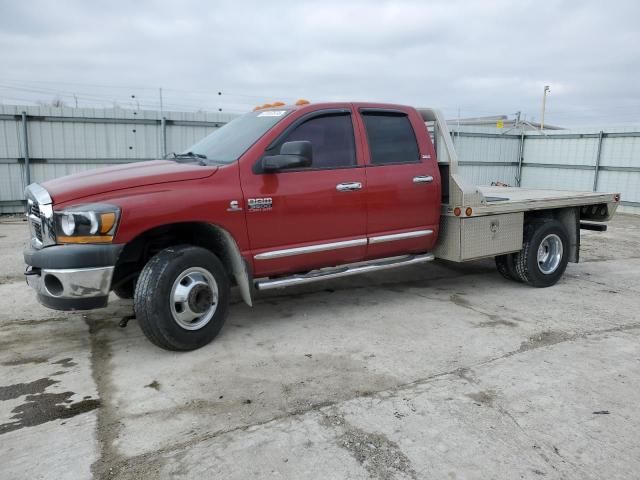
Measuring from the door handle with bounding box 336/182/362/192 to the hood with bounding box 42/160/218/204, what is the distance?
114cm

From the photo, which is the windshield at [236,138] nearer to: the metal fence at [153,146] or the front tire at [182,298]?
the front tire at [182,298]

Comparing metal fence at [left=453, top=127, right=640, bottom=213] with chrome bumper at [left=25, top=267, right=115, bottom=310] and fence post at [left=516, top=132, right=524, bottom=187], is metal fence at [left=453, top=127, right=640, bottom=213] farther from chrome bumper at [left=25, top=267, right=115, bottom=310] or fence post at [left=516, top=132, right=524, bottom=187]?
chrome bumper at [left=25, top=267, right=115, bottom=310]

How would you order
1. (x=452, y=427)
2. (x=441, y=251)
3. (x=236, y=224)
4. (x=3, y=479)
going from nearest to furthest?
1. (x=3, y=479)
2. (x=452, y=427)
3. (x=236, y=224)
4. (x=441, y=251)

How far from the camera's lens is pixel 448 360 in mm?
3945

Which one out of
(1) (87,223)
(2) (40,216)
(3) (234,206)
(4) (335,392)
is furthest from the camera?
(3) (234,206)

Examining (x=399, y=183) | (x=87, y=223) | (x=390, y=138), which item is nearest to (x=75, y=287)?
(x=87, y=223)

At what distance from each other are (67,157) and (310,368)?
37.8 ft

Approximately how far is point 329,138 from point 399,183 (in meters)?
0.83

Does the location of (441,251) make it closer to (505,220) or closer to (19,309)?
(505,220)

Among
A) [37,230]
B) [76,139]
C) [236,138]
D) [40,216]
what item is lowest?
[37,230]

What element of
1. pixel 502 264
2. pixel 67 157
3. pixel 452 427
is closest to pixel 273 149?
pixel 452 427

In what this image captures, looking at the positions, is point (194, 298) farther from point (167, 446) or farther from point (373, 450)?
point (373, 450)

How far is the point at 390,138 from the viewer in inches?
201

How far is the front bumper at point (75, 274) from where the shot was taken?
11.7ft
